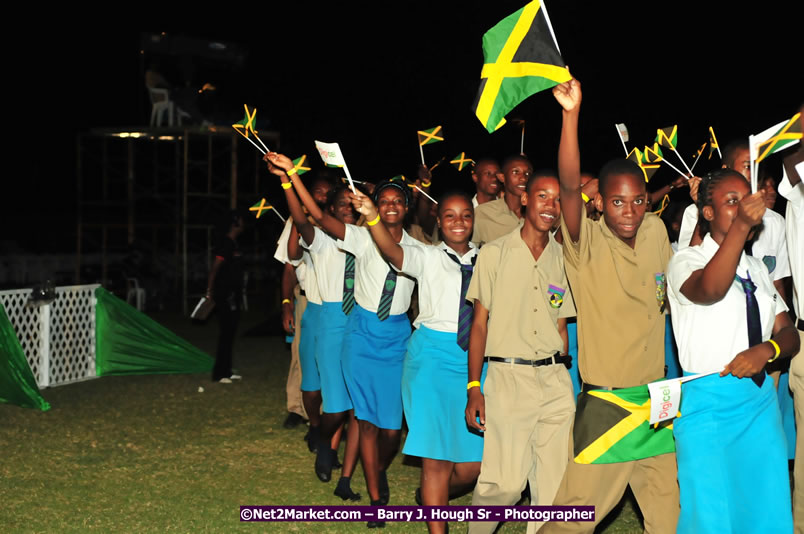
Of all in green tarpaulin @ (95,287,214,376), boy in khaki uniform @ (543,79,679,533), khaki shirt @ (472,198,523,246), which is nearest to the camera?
boy in khaki uniform @ (543,79,679,533)

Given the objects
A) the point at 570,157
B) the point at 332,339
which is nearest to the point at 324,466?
the point at 332,339

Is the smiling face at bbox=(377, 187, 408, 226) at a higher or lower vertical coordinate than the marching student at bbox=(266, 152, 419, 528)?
higher

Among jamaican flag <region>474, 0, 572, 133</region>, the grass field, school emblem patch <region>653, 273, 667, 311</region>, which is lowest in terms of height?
the grass field

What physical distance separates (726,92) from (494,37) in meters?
17.2

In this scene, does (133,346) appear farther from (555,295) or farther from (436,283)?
(555,295)

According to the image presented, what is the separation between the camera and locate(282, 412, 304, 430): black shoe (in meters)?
8.71

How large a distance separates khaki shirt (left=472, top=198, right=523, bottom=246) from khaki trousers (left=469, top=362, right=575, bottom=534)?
7.55ft

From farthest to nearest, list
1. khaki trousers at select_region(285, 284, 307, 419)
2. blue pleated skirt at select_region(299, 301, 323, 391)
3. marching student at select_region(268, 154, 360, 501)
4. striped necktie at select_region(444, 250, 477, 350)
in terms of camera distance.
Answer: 1. khaki trousers at select_region(285, 284, 307, 419)
2. blue pleated skirt at select_region(299, 301, 323, 391)
3. marching student at select_region(268, 154, 360, 501)
4. striped necktie at select_region(444, 250, 477, 350)

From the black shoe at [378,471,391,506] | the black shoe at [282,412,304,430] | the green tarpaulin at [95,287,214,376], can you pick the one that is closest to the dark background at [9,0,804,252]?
the green tarpaulin at [95,287,214,376]

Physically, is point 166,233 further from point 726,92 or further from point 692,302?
point 692,302

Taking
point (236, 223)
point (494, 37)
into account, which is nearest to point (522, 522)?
point (494, 37)

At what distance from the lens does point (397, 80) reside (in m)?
26.4

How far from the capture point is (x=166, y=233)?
32.4 metres

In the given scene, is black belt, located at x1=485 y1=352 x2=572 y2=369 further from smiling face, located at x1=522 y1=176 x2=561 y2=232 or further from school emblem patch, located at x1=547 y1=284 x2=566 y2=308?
smiling face, located at x1=522 y1=176 x2=561 y2=232
